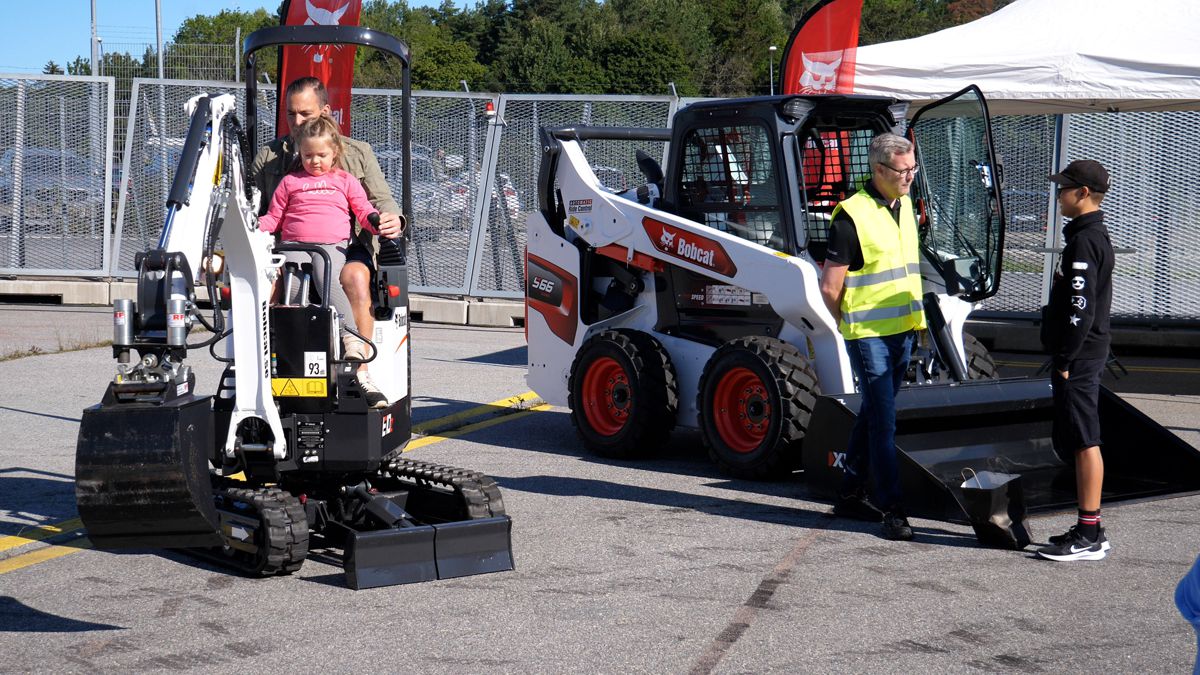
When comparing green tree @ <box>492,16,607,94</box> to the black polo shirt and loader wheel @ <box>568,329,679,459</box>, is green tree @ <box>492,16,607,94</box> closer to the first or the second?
loader wheel @ <box>568,329,679,459</box>

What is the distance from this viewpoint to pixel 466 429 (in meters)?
9.80

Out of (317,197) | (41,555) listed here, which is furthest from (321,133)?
(41,555)

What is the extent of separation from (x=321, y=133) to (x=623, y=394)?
3329 millimetres

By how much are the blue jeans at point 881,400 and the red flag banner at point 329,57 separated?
4.89m

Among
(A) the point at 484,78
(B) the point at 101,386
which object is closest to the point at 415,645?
(B) the point at 101,386

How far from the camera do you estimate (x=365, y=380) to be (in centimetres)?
609

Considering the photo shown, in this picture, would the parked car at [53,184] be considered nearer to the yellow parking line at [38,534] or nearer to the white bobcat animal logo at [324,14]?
the white bobcat animal logo at [324,14]

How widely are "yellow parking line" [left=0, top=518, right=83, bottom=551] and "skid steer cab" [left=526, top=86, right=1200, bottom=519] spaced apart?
337cm

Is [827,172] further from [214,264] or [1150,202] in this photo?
[1150,202]

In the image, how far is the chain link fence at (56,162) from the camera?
56.7ft

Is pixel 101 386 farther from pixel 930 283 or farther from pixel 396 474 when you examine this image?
pixel 930 283

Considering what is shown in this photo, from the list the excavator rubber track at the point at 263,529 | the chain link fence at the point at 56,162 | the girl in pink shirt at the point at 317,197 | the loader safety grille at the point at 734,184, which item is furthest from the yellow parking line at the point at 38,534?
the chain link fence at the point at 56,162

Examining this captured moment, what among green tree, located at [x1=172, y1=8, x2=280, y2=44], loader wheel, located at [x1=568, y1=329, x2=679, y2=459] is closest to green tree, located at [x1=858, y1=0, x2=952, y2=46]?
green tree, located at [x1=172, y1=8, x2=280, y2=44]

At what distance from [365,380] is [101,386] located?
6.20 m
